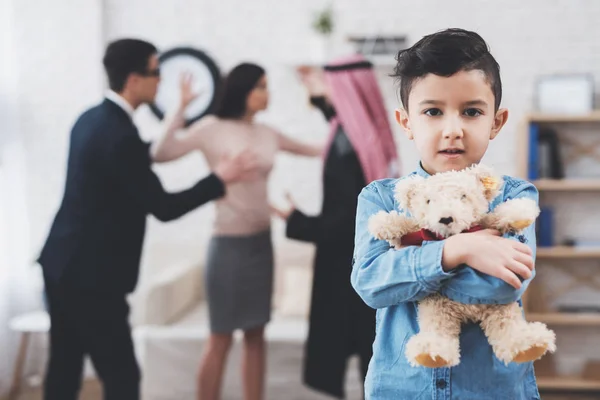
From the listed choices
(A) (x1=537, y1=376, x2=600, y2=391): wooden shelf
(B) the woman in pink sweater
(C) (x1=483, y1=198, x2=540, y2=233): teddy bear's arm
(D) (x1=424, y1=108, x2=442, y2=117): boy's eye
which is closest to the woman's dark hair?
(B) the woman in pink sweater

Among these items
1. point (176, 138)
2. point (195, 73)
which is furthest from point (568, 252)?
point (195, 73)

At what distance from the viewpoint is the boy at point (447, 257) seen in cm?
88

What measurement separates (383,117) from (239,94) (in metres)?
0.57

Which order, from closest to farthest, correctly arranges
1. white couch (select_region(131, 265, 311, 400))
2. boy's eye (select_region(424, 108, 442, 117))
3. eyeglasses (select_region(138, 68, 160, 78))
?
1. boy's eye (select_region(424, 108, 442, 117))
2. eyeglasses (select_region(138, 68, 160, 78))
3. white couch (select_region(131, 265, 311, 400))

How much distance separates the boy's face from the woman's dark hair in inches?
58.8

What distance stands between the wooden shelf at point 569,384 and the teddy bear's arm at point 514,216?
8.96ft

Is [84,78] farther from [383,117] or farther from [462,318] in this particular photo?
[462,318]

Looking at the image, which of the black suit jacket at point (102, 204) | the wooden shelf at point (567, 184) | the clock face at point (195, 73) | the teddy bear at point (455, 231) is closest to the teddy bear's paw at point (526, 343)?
the teddy bear at point (455, 231)

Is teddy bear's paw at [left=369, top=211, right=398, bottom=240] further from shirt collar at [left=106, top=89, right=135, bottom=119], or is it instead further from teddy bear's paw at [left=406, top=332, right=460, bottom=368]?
shirt collar at [left=106, top=89, right=135, bottom=119]

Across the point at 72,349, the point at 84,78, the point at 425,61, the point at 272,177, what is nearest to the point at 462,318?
the point at 425,61

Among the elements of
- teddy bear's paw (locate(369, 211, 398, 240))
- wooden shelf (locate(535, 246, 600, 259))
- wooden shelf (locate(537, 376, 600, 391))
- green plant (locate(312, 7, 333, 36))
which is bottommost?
wooden shelf (locate(537, 376, 600, 391))

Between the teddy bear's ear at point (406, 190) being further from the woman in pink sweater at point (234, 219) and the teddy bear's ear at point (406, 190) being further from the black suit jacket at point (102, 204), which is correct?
the woman in pink sweater at point (234, 219)

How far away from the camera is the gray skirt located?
8.02ft

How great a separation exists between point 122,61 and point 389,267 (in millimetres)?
1468
